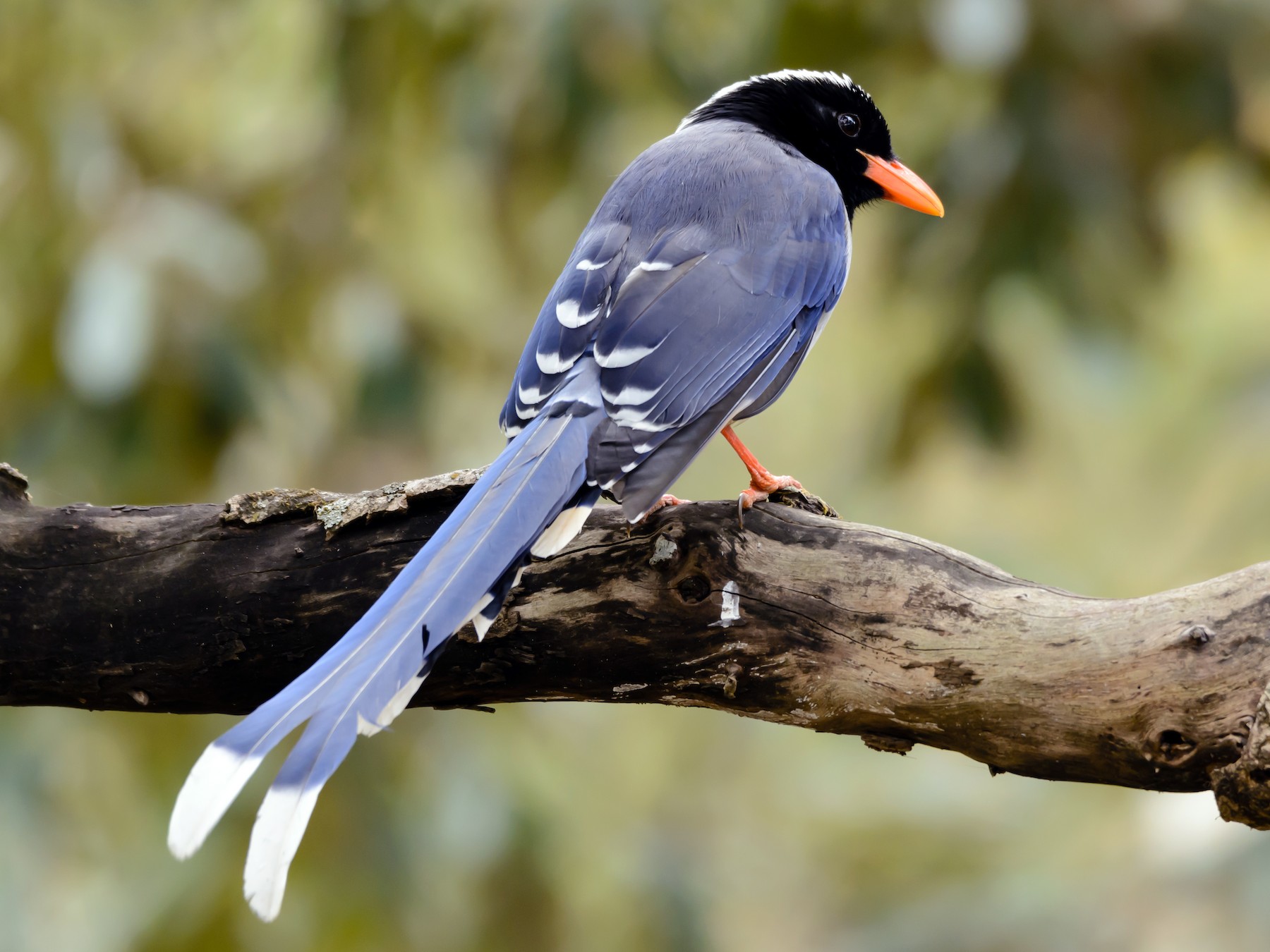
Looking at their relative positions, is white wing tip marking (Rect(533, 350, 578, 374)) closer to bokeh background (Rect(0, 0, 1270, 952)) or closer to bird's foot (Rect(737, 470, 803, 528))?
bird's foot (Rect(737, 470, 803, 528))

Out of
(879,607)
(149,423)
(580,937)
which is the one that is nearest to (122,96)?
(149,423)

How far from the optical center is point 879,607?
8.16 ft

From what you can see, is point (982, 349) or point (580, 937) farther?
point (580, 937)

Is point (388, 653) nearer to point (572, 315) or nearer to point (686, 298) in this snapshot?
point (572, 315)

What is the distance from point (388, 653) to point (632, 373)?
0.91 metres

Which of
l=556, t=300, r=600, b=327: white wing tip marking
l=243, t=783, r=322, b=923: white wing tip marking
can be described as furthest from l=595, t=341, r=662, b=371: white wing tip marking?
l=243, t=783, r=322, b=923: white wing tip marking

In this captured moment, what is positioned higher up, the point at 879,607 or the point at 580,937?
the point at 879,607

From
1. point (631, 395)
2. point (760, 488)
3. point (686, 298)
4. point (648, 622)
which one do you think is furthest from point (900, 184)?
point (648, 622)

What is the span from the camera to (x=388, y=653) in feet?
7.01

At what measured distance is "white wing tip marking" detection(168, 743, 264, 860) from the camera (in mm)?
1976

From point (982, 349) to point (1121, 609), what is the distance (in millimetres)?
3683

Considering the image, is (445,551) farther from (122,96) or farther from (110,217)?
(122,96)

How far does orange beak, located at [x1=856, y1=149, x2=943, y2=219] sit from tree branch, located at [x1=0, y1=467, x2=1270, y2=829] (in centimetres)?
174

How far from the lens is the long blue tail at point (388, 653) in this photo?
6.50 feet
